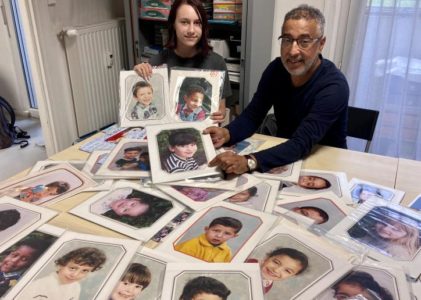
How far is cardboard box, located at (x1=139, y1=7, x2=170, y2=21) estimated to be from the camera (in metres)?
2.62

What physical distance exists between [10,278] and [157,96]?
0.94 m

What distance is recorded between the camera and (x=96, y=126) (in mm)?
2979

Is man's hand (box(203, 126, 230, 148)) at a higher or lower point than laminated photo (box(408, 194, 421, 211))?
higher

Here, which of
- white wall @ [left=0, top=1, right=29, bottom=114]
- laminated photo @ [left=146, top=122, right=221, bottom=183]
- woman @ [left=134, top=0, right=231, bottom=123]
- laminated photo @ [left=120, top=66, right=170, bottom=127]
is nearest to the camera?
laminated photo @ [left=146, top=122, right=221, bottom=183]

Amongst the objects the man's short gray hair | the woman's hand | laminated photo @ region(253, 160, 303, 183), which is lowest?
laminated photo @ region(253, 160, 303, 183)

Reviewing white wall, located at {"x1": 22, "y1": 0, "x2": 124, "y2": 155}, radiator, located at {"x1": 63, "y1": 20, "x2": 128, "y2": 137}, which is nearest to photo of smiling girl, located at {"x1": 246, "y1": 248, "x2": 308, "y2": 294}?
white wall, located at {"x1": 22, "y1": 0, "x2": 124, "y2": 155}

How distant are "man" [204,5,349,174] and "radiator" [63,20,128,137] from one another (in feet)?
5.17

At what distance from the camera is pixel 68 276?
2.61 feet

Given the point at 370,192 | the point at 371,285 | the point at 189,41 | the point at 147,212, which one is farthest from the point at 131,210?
the point at 189,41

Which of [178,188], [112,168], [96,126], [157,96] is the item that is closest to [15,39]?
[96,126]

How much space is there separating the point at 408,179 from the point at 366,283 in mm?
607

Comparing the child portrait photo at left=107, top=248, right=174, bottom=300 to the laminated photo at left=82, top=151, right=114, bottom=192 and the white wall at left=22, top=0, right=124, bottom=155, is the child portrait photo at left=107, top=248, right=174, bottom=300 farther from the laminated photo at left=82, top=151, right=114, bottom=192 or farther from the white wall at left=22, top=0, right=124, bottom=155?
the white wall at left=22, top=0, right=124, bottom=155

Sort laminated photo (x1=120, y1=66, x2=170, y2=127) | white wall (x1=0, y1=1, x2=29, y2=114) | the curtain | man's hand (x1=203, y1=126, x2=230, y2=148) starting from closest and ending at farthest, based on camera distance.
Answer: man's hand (x1=203, y1=126, x2=230, y2=148), laminated photo (x1=120, y1=66, x2=170, y2=127), the curtain, white wall (x1=0, y1=1, x2=29, y2=114)

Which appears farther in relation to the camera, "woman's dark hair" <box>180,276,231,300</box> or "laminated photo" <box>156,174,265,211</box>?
"laminated photo" <box>156,174,265,211</box>
